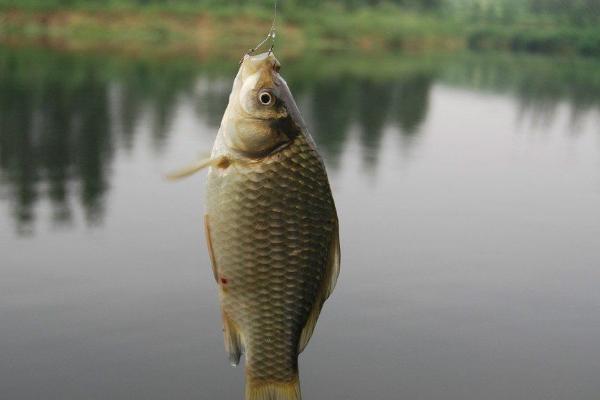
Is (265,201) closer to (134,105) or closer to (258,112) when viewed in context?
(258,112)

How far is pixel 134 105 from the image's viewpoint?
24219mm

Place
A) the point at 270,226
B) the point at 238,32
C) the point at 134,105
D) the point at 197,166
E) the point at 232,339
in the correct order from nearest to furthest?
1. the point at 197,166
2. the point at 270,226
3. the point at 232,339
4. the point at 134,105
5. the point at 238,32

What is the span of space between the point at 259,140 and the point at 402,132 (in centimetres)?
2212

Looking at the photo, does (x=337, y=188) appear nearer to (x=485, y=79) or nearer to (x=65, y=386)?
(x=65, y=386)

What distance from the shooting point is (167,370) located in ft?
24.6

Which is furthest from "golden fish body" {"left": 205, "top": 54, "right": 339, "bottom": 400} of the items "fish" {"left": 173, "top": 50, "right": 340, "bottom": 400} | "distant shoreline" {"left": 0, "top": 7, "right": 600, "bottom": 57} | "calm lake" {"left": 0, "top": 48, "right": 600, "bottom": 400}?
"distant shoreline" {"left": 0, "top": 7, "right": 600, "bottom": 57}

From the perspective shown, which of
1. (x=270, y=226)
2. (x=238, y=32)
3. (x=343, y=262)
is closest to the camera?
(x=270, y=226)

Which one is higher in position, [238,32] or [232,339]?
[232,339]

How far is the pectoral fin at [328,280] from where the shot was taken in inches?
79.6

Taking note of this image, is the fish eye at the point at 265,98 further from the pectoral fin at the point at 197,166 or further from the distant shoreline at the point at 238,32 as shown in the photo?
the distant shoreline at the point at 238,32

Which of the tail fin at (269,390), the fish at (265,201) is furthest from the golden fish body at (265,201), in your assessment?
the tail fin at (269,390)

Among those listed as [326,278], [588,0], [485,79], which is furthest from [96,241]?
[588,0]

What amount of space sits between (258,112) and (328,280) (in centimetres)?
49

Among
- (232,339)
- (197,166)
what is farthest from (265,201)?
(232,339)
